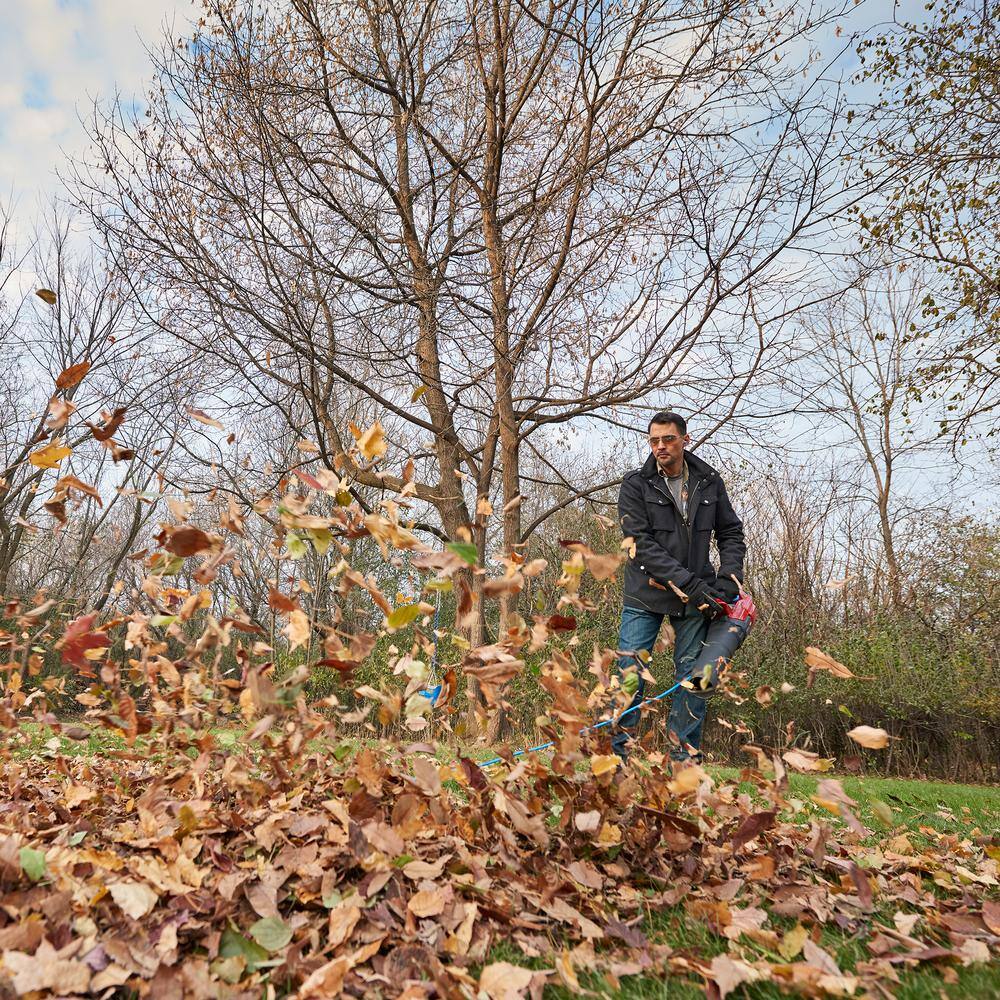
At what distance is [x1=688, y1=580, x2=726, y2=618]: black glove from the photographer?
3693 millimetres

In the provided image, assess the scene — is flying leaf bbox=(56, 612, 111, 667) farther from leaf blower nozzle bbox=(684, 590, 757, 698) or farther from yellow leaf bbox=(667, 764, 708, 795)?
leaf blower nozzle bbox=(684, 590, 757, 698)

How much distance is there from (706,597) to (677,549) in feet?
1.26

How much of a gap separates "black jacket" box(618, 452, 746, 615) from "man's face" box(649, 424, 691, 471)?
0.45 ft

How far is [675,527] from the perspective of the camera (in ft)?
13.0

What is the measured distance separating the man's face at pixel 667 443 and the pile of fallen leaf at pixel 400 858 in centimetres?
179

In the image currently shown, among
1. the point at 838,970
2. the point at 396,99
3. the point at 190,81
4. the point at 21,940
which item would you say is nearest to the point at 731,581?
the point at 838,970

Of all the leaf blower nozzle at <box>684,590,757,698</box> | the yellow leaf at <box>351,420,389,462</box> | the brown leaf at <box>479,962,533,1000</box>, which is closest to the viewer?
the brown leaf at <box>479,962,533,1000</box>

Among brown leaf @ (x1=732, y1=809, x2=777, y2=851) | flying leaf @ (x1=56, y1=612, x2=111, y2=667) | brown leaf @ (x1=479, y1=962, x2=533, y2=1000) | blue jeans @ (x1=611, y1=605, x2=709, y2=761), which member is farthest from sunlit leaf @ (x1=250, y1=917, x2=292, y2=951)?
blue jeans @ (x1=611, y1=605, x2=709, y2=761)

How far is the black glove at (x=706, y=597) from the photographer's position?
369 centimetres

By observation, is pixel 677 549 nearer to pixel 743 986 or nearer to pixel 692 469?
pixel 692 469

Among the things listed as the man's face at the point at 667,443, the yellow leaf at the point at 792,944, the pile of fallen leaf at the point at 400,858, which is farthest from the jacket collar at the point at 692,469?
the yellow leaf at the point at 792,944

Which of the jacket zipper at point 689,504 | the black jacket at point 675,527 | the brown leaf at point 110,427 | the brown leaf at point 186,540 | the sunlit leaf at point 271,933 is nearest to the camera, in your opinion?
the sunlit leaf at point 271,933

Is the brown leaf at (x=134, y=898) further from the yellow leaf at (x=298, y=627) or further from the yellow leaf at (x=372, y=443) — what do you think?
the yellow leaf at (x=372, y=443)

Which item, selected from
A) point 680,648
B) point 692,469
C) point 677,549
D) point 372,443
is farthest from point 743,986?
point 692,469
